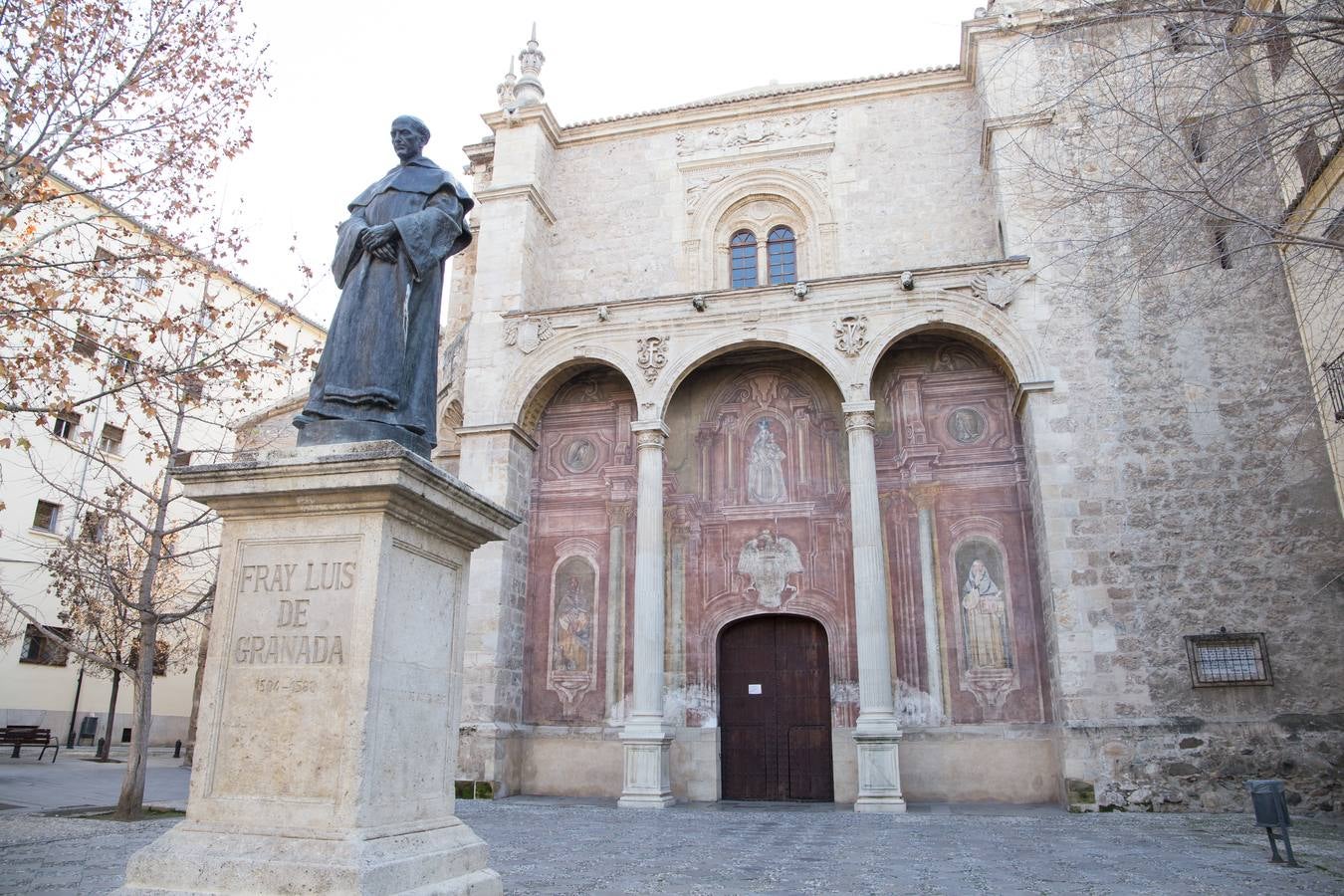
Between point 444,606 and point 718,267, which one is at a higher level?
point 718,267

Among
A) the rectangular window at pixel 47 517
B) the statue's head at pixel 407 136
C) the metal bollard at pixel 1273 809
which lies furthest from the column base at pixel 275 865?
the rectangular window at pixel 47 517

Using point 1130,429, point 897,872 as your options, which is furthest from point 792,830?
point 1130,429

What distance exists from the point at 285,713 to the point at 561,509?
Answer: 488 inches

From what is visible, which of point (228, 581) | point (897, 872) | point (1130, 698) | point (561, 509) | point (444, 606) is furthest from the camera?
point (561, 509)

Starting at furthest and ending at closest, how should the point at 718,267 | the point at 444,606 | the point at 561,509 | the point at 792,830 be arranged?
the point at 718,267 < the point at 561,509 < the point at 792,830 < the point at 444,606

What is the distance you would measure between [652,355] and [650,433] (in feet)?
4.40

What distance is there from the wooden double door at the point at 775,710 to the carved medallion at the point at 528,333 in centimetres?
591

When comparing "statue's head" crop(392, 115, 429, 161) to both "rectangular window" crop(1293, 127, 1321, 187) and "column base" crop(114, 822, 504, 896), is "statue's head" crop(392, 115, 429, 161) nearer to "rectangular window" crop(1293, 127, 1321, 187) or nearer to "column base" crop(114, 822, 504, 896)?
"column base" crop(114, 822, 504, 896)

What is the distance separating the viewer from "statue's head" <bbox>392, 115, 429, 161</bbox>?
17.6 feet

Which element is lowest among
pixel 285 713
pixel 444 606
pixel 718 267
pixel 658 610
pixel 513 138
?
pixel 285 713

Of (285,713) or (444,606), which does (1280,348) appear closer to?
(444,606)

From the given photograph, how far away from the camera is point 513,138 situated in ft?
60.5

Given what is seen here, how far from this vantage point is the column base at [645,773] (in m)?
13.3

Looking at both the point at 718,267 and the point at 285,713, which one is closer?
the point at 285,713
